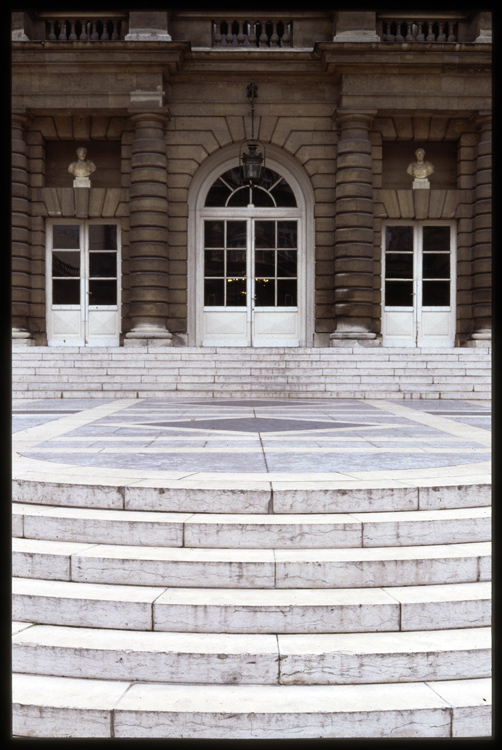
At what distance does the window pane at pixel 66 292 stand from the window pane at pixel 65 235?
3.00 feet

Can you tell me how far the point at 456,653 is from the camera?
349 cm

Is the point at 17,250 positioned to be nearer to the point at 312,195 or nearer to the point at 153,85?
the point at 153,85

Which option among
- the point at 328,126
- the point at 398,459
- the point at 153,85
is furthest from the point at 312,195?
the point at 398,459

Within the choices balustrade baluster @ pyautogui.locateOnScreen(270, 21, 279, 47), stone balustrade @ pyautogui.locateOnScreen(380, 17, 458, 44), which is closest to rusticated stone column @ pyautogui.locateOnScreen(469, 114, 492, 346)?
stone balustrade @ pyautogui.locateOnScreen(380, 17, 458, 44)

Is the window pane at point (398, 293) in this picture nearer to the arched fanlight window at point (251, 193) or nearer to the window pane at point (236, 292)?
the arched fanlight window at point (251, 193)

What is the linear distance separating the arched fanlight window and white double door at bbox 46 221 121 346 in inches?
114

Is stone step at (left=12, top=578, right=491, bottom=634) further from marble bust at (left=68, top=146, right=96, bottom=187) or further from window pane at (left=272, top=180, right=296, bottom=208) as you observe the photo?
marble bust at (left=68, top=146, right=96, bottom=187)

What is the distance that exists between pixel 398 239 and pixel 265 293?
12.6ft

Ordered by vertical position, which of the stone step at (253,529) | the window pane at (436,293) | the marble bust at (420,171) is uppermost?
the marble bust at (420,171)

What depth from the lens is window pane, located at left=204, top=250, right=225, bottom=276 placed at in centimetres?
1859

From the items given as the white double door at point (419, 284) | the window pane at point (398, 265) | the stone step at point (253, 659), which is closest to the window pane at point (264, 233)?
the white double door at point (419, 284)

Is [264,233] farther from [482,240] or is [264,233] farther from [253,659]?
[253,659]

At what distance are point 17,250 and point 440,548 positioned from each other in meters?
15.7

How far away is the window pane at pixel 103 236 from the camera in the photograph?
60.5 feet
